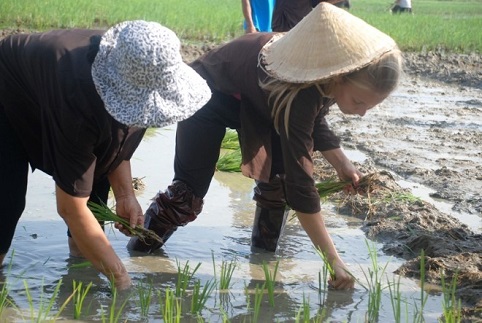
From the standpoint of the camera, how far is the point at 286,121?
3.52m

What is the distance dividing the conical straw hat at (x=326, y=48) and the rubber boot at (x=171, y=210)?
2.95ft

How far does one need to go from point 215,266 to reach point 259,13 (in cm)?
389

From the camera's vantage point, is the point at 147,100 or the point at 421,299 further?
the point at 421,299

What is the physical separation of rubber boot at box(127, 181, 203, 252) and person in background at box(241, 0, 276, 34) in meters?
3.57

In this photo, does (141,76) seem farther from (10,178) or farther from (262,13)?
(262,13)

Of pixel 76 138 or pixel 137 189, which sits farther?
pixel 137 189

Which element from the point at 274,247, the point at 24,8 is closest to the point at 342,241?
the point at 274,247

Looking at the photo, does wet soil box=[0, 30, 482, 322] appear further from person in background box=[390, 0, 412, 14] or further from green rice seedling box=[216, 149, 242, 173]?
person in background box=[390, 0, 412, 14]

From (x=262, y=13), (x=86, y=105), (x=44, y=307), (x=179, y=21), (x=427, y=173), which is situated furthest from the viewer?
(x=179, y=21)

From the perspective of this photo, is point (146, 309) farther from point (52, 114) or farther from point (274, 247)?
point (274, 247)

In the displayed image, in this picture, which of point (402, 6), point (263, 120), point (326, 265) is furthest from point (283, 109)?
point (402, 6)

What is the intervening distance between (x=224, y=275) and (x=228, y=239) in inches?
42.5

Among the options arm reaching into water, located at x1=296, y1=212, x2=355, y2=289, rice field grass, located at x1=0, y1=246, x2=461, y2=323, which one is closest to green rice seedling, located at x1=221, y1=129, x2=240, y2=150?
rice field grass, located at x1=0, y1=246, x2=461, y2=323

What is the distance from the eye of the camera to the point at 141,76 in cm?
297
